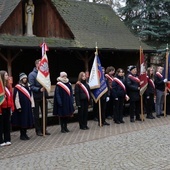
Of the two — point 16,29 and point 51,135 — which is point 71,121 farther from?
point 16,29

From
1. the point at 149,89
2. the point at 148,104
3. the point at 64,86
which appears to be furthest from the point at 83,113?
the point at 149,89

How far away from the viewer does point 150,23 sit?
24.7 m

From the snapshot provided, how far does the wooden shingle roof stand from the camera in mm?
16297

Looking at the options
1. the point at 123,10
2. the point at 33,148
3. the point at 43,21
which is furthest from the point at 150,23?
the point at 33,148

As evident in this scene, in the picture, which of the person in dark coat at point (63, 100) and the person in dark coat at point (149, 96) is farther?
the person in dark coat at point (149, 96)

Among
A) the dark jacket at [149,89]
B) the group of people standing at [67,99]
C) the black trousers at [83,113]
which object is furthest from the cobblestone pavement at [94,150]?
the dark jacket at [149,89]

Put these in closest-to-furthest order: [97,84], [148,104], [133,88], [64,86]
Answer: [64,86]
[97,84]
[133,88]
[148,104]

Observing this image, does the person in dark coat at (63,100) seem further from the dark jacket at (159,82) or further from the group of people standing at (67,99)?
the dark jacket at (159,82)

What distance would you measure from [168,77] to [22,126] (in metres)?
6.48

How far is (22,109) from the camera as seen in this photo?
29.7 feet

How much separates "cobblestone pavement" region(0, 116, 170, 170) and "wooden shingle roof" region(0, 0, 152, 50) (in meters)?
7.03

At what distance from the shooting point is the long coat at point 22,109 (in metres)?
8.98

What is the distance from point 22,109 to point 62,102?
1.36 m

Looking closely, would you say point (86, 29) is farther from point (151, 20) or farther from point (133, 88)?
point (133, 88)
